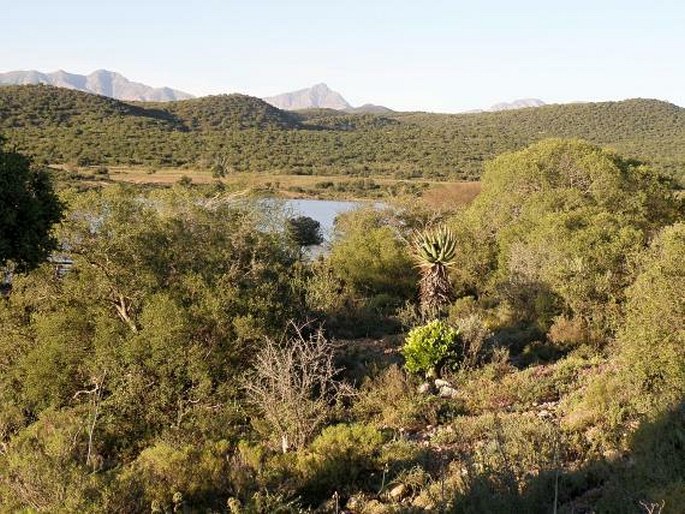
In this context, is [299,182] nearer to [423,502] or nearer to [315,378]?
[315,378]

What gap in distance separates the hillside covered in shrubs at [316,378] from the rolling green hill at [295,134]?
46.3m

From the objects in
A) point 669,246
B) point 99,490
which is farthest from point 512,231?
point 99,490

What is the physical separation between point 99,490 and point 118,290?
6760mm

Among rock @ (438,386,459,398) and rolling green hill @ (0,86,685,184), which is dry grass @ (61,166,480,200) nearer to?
rolling green hill @ (0,86,685,184)

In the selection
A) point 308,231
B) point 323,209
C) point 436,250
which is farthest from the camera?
point 323,209

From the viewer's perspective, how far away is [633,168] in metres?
26.3

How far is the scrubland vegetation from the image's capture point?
23.3 ft

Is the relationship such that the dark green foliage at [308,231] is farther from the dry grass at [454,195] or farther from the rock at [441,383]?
the rock at [441,383]

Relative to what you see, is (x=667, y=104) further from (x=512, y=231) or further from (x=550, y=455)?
(x=550, y=455)

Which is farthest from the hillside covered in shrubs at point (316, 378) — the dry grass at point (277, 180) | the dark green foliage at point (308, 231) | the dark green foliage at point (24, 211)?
the dry grass at point (277, 180)

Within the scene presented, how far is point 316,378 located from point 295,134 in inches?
3570

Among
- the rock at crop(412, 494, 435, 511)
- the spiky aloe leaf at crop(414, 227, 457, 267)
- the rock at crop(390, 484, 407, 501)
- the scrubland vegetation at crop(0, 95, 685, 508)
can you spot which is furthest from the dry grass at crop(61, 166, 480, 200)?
the rock at crop(412, 494, 435, 511)

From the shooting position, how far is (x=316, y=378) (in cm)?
1262

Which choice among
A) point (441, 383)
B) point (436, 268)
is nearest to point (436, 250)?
point (436, 268)
